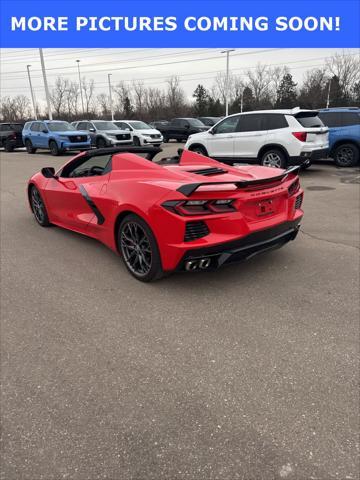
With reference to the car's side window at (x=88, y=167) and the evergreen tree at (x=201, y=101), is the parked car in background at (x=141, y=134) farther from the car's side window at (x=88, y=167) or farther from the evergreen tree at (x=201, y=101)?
the evergreen tree at (x=201, y=101)

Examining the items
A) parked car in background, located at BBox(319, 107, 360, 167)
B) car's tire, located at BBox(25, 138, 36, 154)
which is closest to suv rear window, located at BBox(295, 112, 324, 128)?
parked car in background, located at BBox(319, 107, 360, 167)

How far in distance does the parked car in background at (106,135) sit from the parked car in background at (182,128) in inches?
219

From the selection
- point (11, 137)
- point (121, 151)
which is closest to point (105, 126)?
point (11, 137)

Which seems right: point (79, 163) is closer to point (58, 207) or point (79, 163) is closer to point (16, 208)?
point (58, 207)

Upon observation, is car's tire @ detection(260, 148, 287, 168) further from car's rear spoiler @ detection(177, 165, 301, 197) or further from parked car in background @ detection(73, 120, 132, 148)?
parked car in background @ detection(73, 120, 132, 148)

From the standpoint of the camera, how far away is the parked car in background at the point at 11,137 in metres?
24.2

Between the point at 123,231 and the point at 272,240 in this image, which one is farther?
the point at 123,231

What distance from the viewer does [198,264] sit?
11.6 ft

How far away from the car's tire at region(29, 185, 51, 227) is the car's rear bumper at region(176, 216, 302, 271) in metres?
3.39

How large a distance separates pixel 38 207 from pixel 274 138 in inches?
261

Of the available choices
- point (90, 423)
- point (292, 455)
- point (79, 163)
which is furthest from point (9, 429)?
point (79, 163)

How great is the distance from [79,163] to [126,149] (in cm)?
87

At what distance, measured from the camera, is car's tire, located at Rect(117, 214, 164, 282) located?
3.77 metres

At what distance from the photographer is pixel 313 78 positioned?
67250 mm
